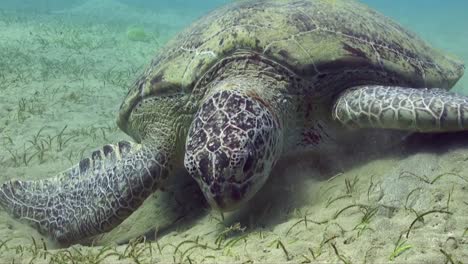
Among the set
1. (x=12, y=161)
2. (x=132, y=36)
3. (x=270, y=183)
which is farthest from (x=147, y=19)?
(x=270, y=183)

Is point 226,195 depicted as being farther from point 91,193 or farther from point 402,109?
point 402,109

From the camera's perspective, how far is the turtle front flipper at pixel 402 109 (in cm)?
322

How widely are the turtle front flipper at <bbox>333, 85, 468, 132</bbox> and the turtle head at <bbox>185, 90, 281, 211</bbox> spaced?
0.86 m

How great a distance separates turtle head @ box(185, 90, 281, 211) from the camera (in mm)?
2924

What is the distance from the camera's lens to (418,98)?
344 cm

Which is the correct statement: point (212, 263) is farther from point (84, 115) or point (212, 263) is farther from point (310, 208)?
point (84, 115)

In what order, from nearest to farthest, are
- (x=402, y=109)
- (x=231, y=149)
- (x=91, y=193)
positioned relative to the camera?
(x=231, y=149), (x=402, y=109), (x=91, y=193)

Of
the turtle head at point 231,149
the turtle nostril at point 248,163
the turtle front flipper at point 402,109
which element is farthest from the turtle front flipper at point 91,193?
the turtle front flipper at point 402,109

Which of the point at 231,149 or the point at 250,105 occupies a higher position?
the point at 250,105

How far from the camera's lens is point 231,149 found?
2.94 metres

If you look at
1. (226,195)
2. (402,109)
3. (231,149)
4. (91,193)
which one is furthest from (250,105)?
(91,193)

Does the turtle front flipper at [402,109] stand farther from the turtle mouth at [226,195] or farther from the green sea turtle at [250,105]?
the turtle mouth at [226,195]

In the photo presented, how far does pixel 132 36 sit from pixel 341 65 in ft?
48.3

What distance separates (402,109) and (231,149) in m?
1.54
